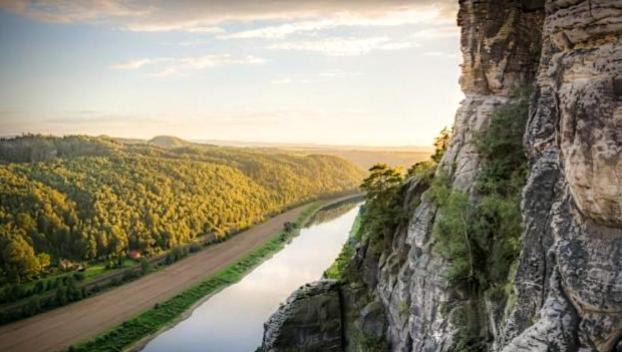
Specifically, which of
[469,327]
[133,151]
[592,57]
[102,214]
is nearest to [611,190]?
[592,57]

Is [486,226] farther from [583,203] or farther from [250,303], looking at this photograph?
[250,303]

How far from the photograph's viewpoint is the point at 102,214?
211 feet

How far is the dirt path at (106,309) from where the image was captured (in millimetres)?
39312

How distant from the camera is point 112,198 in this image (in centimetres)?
6925

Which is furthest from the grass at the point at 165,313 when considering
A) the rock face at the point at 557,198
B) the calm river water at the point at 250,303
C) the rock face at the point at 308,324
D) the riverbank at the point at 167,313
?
the rock face at the point at 557,198

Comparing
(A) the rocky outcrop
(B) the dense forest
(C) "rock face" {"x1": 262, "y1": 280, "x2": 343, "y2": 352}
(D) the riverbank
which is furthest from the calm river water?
(A) the rocky outcrop

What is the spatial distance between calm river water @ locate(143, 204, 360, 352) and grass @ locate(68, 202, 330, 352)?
1041 millimetres

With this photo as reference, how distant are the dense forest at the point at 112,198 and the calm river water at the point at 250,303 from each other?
43.5 feet

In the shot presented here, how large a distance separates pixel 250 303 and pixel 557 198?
37.7 m

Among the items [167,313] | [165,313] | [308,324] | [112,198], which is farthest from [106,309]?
[112,198]

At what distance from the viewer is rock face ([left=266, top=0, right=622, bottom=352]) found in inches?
390

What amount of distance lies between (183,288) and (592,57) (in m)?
45.2

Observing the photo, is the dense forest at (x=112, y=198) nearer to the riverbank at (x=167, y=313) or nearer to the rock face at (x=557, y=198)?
the riverbank at (x=167, y=313)

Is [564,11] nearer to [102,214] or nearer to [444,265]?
[444,265]
